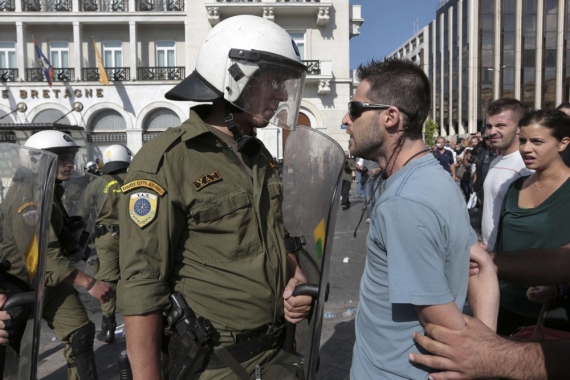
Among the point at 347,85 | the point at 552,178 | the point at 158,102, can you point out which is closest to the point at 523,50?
the point at 347,85

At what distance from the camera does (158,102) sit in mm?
22875

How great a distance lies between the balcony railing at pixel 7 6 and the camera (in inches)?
929

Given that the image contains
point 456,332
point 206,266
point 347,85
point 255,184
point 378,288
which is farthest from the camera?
point 347,85

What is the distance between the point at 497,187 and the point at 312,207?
199cm

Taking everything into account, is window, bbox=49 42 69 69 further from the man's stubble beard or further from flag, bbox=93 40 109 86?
the man's stubble beard

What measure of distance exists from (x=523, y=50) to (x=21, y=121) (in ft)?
149

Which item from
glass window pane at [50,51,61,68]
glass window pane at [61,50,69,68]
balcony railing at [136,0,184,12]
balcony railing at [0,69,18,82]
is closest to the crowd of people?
balcony railing at [136,0,184,12]

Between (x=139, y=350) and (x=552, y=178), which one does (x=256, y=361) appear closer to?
(x=139, y=350)

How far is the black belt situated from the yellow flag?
736 mm

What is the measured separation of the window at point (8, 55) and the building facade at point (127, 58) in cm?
5

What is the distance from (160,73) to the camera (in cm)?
2350

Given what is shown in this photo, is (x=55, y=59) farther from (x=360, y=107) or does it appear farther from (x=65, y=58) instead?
(x=360, y=107)

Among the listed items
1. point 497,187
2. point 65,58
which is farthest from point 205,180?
point 65,58

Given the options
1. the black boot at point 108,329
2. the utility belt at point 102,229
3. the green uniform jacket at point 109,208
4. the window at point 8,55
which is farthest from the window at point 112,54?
the black boot at point 108,329
